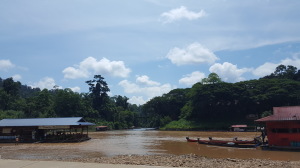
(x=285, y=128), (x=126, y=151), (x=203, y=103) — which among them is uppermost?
(x=203, y=103)

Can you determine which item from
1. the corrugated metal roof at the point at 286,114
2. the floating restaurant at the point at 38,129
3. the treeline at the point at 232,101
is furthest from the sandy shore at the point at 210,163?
the treeline at the point at 232,101

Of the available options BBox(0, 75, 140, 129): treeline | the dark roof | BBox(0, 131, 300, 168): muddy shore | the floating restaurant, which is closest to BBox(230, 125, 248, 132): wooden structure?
BBox(0, 131, 300, 168): muddy shore

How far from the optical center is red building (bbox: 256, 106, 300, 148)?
2516cm

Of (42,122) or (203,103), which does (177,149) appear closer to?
(42,122)

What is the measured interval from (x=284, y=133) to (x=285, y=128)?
1.60 feet

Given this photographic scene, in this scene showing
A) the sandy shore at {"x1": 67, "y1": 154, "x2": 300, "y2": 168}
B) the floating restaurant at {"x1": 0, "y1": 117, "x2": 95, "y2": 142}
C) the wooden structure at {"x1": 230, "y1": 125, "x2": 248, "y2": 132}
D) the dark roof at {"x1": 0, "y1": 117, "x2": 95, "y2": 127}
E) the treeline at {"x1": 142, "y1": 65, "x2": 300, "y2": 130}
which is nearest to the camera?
the sandy shore at {"x1": 67, "y1": 154, "x2": 300, "y2": 168}

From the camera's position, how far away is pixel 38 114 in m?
82.6

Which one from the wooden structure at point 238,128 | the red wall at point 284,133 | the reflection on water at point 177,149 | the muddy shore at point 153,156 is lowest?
the wooden structure at point 238,128

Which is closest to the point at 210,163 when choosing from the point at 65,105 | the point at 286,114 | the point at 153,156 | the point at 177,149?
the point at 153,156

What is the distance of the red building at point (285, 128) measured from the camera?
25.2 m

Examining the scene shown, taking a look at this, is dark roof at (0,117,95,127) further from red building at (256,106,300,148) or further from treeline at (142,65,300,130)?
treeline at (142,65,300,130)

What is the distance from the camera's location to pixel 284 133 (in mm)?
25781

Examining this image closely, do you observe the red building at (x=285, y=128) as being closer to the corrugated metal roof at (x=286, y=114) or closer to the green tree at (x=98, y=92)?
the corrugated metal roof at (x=286, y=114)

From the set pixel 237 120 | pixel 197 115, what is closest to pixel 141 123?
pixel 197 115
